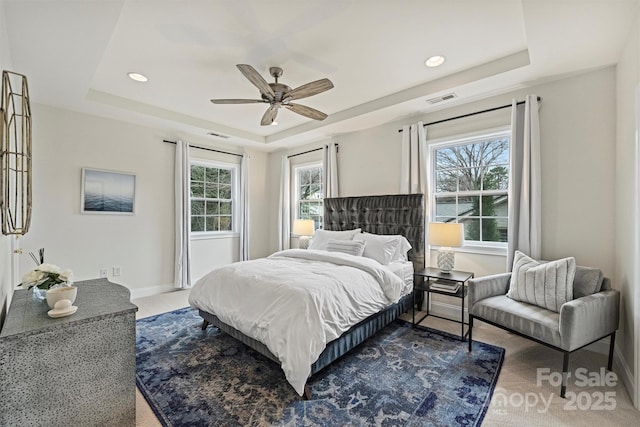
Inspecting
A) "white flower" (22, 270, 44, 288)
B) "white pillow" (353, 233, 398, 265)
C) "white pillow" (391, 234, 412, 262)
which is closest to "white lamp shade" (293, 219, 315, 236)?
"white pillow" (353, 233, 398, 265)

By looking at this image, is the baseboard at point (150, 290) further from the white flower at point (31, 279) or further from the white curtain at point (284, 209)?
→ the white flower at point (31, 279)

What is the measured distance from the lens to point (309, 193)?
17.7 feet

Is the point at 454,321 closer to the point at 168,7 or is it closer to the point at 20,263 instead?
the point at 168,7

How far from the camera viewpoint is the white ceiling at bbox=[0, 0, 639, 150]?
194cm

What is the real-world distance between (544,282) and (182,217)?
Answer: 4.71 m

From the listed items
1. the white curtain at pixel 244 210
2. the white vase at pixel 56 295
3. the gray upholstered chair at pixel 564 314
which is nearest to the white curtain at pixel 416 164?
the gray upholstered chair at pixel 564 314

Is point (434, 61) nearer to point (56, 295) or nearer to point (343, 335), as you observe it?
point (343, 335)

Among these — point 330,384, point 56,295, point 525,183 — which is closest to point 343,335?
point 330,384

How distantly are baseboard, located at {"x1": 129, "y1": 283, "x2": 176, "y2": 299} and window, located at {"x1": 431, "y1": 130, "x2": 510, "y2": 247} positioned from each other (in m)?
4.21

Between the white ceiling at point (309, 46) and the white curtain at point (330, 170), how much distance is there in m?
1.13

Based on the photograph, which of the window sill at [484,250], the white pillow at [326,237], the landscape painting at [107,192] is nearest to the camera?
the window sill at [484,250]

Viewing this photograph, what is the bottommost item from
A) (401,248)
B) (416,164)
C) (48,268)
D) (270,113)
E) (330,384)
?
(330,384)

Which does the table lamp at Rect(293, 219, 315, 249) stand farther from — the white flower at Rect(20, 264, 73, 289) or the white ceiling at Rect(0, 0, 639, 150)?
the white flower at Rect(20, 264, 73, 289)

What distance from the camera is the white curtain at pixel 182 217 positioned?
177 inches
